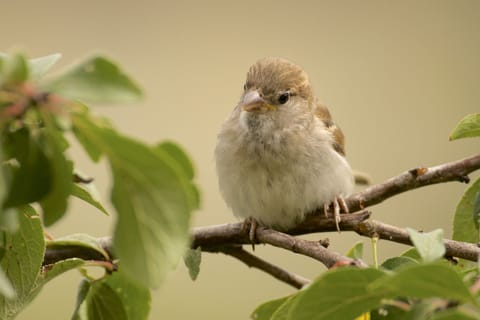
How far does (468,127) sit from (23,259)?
73 cm

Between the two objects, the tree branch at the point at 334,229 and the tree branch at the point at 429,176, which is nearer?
A: the tree branch at the point at 334,229

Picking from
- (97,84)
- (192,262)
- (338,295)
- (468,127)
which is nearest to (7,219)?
(97,84)

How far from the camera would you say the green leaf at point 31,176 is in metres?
0.69

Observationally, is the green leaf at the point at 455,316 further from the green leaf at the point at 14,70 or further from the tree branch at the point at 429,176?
the tree branch at the point at 429,176

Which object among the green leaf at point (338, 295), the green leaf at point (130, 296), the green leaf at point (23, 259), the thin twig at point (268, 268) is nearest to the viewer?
the green leaf at point (338, 295)

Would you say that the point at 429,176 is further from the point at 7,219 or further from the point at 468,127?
the point at 7,219

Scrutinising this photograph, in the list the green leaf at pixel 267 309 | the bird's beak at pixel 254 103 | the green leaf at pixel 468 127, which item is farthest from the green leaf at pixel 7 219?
the bird's beak at pixel 254 103

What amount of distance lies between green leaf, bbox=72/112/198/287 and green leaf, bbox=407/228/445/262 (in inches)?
12.0

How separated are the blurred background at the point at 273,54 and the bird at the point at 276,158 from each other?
4.80 ft

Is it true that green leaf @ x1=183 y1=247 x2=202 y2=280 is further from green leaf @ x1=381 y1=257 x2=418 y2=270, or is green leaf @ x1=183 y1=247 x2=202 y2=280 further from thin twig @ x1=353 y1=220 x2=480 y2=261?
green leaf @ x1=381 y1=257 x2=418 y2=270

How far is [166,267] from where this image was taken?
680 millimetres

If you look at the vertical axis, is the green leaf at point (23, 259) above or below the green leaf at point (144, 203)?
below

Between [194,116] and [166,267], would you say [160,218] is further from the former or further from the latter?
[194,116]

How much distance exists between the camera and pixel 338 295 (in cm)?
77
